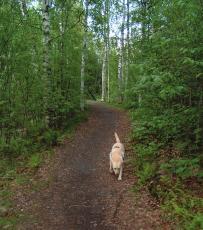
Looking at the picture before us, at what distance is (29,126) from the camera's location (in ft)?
50.0

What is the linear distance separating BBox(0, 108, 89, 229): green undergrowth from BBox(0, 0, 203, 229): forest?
0.06 metres

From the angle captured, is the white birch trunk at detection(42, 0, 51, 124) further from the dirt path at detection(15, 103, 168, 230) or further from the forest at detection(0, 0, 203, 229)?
the dirt path at detection(15, 103, 168, 230)

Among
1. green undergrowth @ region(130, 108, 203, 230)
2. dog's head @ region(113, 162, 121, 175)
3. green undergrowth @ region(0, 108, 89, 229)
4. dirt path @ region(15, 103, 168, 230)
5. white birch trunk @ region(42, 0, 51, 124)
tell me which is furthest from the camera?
white birch trunk @ region(42, 0, 51, 124)

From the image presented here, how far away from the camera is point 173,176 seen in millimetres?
9477

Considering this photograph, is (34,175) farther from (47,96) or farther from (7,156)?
(47,96)

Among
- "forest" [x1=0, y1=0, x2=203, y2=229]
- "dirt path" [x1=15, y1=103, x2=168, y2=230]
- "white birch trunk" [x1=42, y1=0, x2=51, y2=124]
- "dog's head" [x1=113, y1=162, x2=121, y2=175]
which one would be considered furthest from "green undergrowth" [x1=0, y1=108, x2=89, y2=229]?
"dog's head" [x1=113, y1=162, x2=121, y2=175]

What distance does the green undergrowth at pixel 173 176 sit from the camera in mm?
7426

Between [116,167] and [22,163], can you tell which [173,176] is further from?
[22,163]

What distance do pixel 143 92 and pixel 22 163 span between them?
5676mm

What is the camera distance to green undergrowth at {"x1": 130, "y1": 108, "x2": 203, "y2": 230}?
7426mm

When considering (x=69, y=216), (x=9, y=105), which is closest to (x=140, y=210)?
(x=69, y=216)

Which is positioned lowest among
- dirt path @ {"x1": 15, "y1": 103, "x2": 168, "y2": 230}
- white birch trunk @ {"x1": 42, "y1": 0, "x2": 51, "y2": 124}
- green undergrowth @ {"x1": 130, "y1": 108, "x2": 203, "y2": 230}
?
dirt path @ {"x1": 15, "y1": 103, "x2": 168, "y2": 230}

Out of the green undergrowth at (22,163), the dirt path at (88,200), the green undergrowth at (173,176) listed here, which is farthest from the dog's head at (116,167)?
the green undergrowth at (22,163)

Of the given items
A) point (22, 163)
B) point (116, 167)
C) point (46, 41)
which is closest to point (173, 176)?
point (116, 167)
